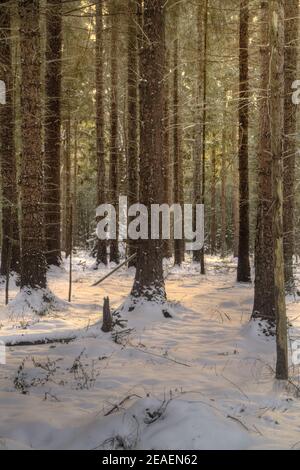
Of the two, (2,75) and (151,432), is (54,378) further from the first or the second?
(2,75)

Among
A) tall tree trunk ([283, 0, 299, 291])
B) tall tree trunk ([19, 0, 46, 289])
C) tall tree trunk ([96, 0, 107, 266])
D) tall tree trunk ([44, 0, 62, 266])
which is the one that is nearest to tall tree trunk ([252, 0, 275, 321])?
tall tree trunk ([283, 0, 299, 291])

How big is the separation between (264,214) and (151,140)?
2.93 m

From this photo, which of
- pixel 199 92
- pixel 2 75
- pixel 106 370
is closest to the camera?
pixel 106 370

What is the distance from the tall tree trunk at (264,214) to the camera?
848 cm

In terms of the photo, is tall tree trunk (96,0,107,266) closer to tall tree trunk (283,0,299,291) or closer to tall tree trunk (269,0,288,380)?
tall tree trunk (283,0,299,291)

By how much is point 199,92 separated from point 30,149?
10122 mm

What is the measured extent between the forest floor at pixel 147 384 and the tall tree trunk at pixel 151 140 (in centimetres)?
62

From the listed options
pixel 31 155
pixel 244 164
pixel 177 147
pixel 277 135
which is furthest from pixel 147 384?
pixel 177 147

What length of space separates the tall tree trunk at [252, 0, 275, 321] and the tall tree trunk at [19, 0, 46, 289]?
464cm

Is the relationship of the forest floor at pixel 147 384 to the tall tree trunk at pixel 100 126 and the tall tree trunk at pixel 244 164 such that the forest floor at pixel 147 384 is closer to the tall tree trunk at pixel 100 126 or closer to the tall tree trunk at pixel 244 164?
the tall tree trunk at pixel 244 164

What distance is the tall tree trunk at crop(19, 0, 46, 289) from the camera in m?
10.2

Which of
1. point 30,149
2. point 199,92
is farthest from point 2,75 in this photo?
point 199,92

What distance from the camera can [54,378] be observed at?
660 centimetres

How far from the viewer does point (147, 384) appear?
6.51 m
